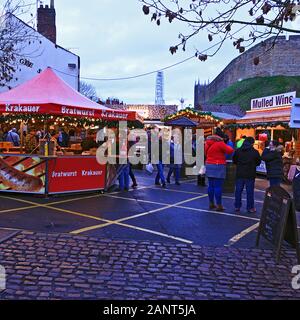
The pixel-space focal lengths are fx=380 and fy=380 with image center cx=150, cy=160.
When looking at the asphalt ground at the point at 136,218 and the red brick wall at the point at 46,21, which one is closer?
the asphalt ground at the point at 136,218

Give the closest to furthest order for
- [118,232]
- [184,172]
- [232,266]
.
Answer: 1. [232,266]
2. [118,232]
3. [184,172]

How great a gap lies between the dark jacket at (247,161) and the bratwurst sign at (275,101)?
8.96 meters

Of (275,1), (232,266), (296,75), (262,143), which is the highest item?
(296,75)

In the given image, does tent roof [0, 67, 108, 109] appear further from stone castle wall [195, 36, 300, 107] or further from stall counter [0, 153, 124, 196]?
stone castle wall [195, 36, 300, 107]

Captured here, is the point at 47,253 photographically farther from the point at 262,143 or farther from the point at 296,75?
the point at 296,75

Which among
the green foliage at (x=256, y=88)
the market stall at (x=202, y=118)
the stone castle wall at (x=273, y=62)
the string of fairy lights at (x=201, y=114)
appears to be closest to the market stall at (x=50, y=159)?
the market stall at (x=202, y=118)

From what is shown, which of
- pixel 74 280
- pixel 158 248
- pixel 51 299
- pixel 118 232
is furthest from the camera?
pixel 118 232

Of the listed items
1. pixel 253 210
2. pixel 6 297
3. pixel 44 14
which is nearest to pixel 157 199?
pixel 253 210

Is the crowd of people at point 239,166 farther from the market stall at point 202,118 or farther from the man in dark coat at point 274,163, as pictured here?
the market stall at point 202,118

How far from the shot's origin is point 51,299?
3.99 m

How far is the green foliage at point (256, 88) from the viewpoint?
38.8 m

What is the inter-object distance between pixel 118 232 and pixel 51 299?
8.45 feet

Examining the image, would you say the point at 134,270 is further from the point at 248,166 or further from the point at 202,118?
the point at 202,118

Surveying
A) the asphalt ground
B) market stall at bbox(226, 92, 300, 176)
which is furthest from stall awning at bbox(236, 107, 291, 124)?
the asphalt ground
